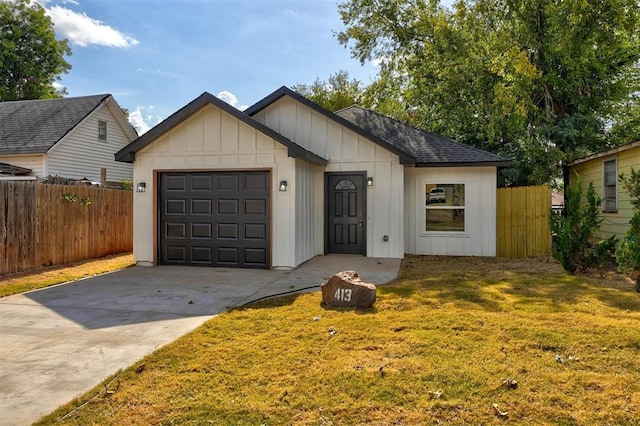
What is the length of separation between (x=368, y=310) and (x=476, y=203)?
274 inches

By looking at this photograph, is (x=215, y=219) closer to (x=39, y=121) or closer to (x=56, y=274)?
(x=56, y=274)

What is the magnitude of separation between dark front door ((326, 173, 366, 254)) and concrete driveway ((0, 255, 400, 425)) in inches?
A: 65.1

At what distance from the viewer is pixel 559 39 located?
43.7ft

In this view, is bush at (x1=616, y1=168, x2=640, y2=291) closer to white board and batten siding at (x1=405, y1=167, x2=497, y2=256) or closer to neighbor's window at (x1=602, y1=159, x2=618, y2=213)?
white board and batten siding at (x1=405, y1=167, x2=497, y2=256)

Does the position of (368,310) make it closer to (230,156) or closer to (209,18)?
(230,156)

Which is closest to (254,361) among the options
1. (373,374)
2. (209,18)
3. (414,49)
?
(373,374)

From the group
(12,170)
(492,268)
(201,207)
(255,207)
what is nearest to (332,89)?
(12,170)

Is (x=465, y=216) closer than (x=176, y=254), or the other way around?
(x=176, y=254)

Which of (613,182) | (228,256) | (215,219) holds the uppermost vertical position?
(613,182)

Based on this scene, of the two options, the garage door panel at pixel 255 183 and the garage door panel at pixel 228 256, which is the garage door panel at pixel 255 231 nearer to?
the garage door panel at pixel 228 256

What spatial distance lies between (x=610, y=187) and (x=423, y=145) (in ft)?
16.6

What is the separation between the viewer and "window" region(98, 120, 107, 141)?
1948 cm

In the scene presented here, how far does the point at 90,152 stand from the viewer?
18797mm

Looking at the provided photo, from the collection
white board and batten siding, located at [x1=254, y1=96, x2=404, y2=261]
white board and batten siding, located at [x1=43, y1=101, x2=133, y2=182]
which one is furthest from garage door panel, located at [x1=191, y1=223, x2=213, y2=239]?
white board and batten siding, located at [x1=43, y1=101, x2=133, y2=182]
